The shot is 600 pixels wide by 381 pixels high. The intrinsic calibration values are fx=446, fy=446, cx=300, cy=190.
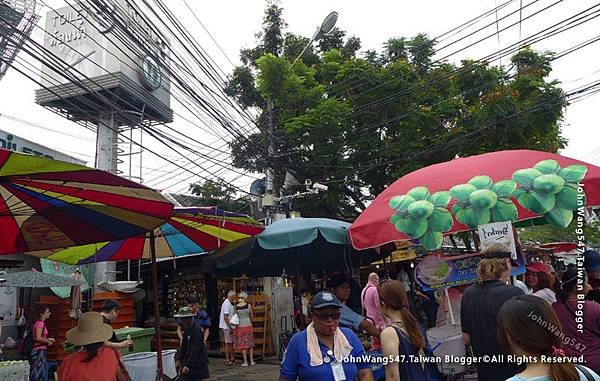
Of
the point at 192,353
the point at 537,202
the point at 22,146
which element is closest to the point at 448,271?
the point at 537,202

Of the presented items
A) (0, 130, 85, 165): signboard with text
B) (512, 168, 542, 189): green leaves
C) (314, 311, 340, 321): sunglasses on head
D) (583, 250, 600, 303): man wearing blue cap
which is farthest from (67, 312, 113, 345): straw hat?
(0, 130, 85, 165): signboard with text

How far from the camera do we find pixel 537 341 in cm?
169

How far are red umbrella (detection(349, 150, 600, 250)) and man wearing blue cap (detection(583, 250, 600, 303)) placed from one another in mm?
884

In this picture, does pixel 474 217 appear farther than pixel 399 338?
Yes

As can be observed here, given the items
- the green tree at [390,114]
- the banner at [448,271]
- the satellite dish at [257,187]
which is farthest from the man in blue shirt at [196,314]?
the satellite dish at [257,187]

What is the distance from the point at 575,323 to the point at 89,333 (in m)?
3.56

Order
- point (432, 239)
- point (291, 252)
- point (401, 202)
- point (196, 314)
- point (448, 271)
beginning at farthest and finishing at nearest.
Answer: point (196, 314)
point (291, 252)
point (448, 271)
point (401, 202)
point (432, 239)

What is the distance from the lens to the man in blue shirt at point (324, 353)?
262cm

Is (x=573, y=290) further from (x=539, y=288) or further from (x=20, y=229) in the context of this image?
(x=20, y=229)

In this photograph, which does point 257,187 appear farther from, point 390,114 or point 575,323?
point 575,323

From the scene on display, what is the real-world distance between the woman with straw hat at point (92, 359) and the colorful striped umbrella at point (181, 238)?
1315 mm

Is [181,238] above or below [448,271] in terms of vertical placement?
above

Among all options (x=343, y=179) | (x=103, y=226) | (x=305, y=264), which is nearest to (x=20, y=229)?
(x=103, y=226)

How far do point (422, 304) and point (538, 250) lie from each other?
9.67 m
